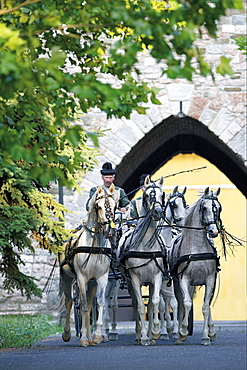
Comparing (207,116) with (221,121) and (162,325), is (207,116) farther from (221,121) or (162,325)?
(162,325)

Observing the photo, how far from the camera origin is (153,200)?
35.7ft

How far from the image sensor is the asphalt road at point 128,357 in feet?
27.0

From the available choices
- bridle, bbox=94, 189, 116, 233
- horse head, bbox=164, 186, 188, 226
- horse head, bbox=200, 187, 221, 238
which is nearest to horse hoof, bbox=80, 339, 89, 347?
bridle, bbox=94, 189, 116, 233

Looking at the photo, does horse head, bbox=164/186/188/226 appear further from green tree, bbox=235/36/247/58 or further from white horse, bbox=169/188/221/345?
green tree, bbox=235/36/247/58

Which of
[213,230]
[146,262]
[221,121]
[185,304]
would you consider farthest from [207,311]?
[221,121]

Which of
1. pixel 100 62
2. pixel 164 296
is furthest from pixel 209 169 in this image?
pixel 100 62

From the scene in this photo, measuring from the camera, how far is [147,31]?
582 centimetres

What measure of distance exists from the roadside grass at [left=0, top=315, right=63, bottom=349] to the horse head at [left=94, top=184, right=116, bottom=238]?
2.04 m

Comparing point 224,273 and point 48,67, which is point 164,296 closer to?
point 48,67

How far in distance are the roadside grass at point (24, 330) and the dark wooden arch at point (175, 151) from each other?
4.25 metres

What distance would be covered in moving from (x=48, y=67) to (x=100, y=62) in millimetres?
2448

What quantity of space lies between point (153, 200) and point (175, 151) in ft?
36.7

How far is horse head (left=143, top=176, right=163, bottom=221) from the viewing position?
423 inches

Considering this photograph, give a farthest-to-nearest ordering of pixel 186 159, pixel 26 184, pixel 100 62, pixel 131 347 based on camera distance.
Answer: pixel 186 159
pixel 26 184
pixel 131 347
pixel 100 62
